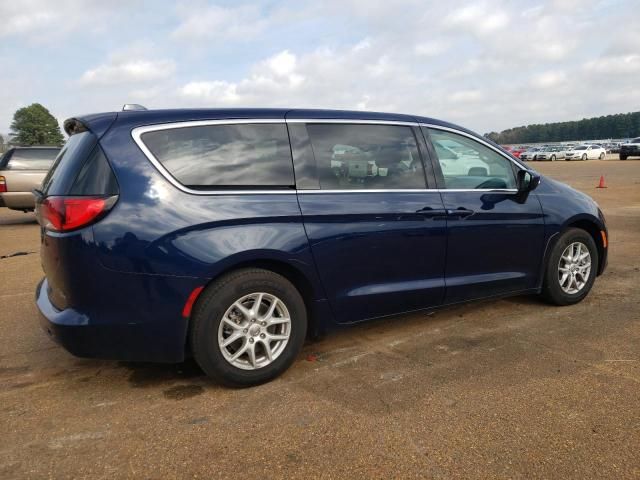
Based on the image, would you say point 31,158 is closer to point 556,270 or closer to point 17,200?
point 17,200

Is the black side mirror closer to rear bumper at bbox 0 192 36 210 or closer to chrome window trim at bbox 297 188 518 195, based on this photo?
chrome window trim at bbox 297 188 518 195

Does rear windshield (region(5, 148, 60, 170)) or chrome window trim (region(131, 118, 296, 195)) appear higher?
rear windshield (region(5, 148, 60, 170))

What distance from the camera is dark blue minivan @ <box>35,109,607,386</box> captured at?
282 cm

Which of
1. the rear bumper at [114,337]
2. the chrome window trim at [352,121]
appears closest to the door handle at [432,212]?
the chrome window trim at [352,121]

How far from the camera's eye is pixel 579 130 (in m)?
140

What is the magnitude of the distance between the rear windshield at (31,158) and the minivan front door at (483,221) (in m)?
9.97

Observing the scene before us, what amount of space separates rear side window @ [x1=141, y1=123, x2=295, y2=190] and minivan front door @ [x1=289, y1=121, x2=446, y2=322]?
136 millimetres

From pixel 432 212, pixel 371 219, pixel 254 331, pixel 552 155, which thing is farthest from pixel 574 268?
pixel 552 155

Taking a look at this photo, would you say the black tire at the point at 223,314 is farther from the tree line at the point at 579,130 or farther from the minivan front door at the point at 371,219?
the tree line at the point at 579,130

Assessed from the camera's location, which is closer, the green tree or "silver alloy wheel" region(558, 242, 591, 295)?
"silver alloy wheel" region(558, 242, 591, 295)

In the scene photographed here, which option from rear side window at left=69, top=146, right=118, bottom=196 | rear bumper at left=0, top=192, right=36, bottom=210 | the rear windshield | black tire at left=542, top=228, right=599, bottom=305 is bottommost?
black tire at left=542, top=228, right=599, bottom=305

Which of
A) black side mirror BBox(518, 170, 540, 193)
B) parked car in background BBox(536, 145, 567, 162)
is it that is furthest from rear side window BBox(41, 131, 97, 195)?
parked car in background BBox(536, 145, 567, 162)

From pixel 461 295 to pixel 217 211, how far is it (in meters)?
2.07

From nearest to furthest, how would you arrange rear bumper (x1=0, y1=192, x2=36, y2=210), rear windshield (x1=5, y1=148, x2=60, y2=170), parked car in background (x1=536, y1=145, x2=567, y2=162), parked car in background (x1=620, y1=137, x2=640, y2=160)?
rear bumper (x1=0, y1=192, x2=36, y2=210) < rear windshield (x1=5, y1=148, x2=60, y2=170) < parked car in background (x1=620, y1=137, x2=640, y2=160) < parked car in background (x1=536, y1=145, x2=567, y2=162)
